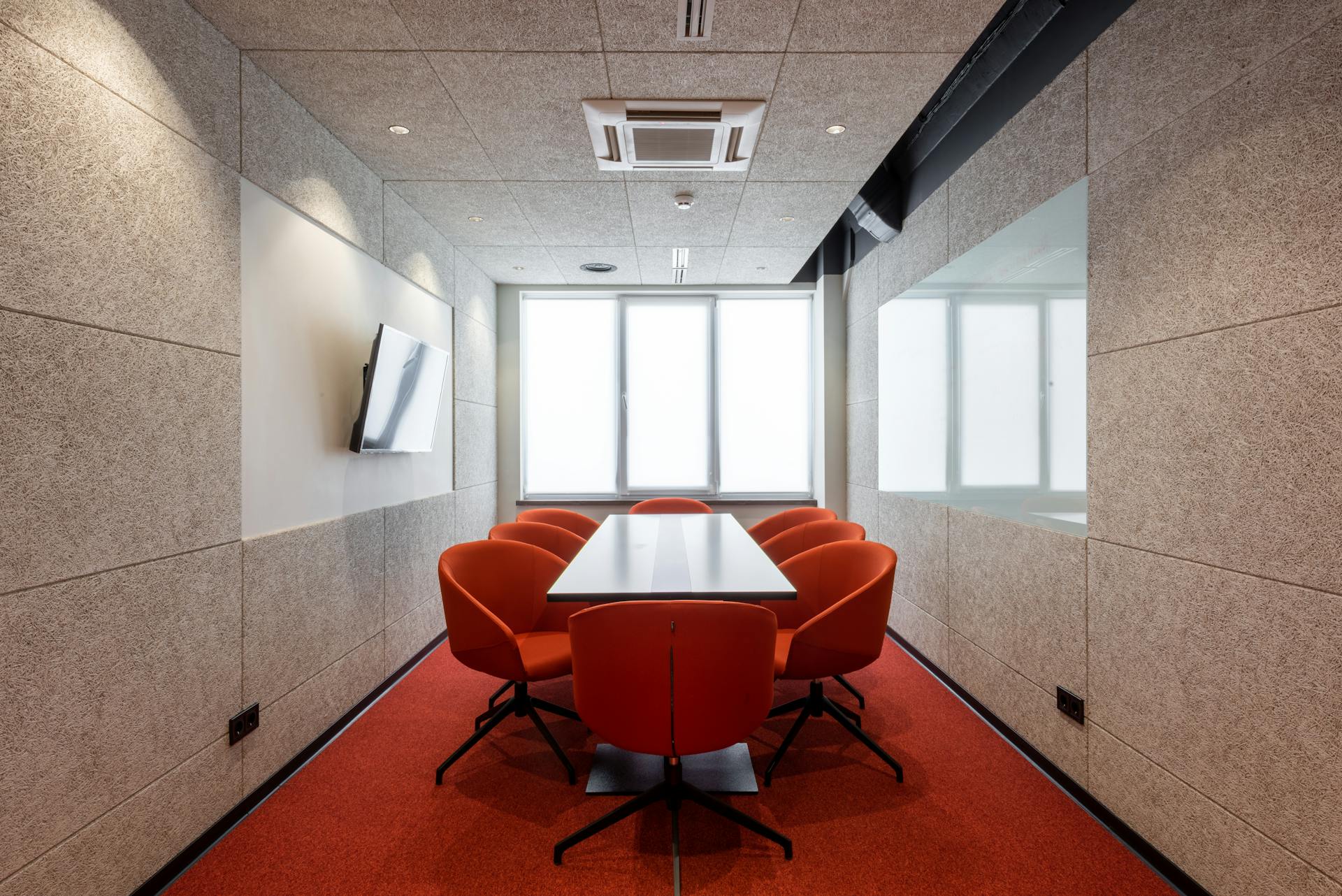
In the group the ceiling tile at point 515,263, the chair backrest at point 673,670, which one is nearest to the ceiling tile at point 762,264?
the ceiling tile at point 515,263

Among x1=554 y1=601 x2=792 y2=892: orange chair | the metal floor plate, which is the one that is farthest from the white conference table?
x1=554 y1=601 x2=792 y2=892: orange chair

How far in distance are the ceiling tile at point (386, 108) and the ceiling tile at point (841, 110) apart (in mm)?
1527

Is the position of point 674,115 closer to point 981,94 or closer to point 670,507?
point 981,94

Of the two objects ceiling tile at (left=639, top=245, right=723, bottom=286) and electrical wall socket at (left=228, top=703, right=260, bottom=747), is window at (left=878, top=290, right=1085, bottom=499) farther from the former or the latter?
electrical wall socket at (left=228, top=703, right=260, bottom=747)

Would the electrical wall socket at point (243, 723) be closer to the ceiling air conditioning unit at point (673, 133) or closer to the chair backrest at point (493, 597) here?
the chair backrest at point (493, 597)

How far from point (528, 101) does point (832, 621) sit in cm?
264

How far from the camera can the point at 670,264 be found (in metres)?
5.44

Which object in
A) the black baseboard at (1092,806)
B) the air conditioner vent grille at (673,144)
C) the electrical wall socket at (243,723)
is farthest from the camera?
the air conditioner vent grille at (673,144)

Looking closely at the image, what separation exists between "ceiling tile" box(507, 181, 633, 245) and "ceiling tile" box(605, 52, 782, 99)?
3.38 ft

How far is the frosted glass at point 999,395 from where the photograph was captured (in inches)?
109

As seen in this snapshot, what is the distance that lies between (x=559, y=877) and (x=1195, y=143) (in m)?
A: 3.15

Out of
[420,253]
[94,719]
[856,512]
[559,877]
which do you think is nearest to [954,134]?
[856,512]

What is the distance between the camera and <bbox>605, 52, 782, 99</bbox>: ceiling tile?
241 centimetres

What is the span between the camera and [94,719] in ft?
5.71
